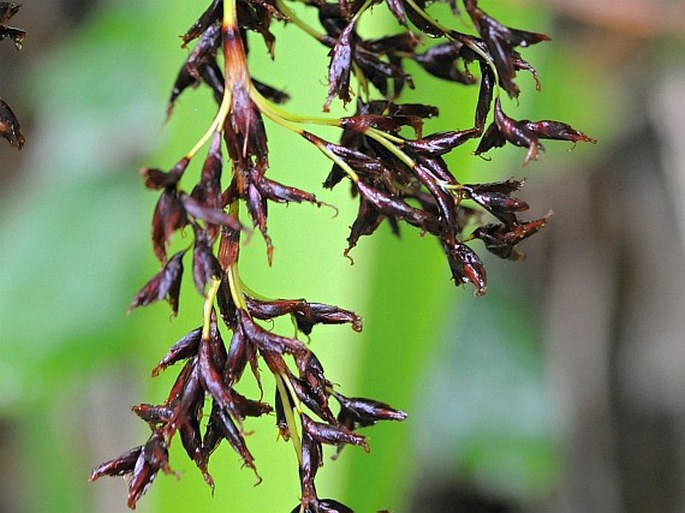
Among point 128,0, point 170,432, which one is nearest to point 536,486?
point 128,0

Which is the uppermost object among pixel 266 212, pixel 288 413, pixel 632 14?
pixel 632 14

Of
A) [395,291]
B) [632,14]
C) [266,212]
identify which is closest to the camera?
[266,212]

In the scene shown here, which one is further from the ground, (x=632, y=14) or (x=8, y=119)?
(x=632, y=14)

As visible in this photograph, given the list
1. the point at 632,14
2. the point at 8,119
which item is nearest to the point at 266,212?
the point at 8,119

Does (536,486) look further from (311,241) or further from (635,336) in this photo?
(311,241)

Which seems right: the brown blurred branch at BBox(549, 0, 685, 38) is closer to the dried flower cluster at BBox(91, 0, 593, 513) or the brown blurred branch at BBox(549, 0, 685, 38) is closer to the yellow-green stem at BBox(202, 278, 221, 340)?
the dried flower cluster at BBox(91, 0, 593, 513)

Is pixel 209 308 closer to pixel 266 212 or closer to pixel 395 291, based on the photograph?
pixel 266 212

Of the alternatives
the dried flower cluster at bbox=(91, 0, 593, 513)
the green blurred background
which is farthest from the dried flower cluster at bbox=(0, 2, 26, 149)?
the green blurred background

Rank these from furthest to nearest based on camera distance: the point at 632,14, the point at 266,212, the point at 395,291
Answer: the point at 632,14
the point at 395,291
the point at 266,212
